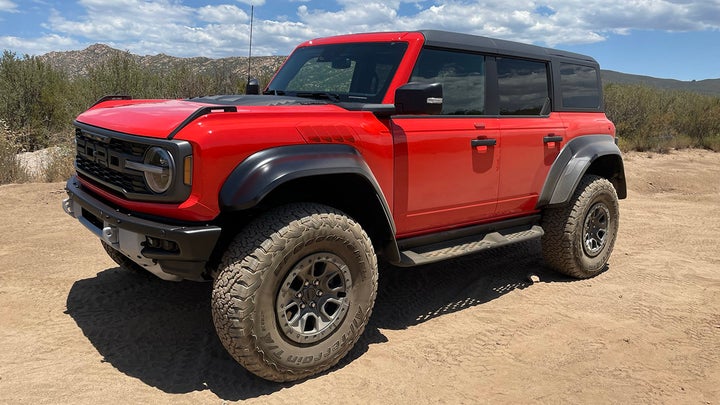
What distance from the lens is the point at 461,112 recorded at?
3988 millimetres

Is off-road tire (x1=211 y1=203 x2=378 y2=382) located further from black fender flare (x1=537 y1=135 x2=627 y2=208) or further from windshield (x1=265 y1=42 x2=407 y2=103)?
black fender flare (x1=537 y1=135 x2=627 y2=208)

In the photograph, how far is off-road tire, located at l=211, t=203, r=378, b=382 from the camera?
2797mm

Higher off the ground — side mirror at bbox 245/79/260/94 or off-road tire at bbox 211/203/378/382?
side mirror at bbox 245/79/260/94

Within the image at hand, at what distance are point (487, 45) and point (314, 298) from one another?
2404 mm

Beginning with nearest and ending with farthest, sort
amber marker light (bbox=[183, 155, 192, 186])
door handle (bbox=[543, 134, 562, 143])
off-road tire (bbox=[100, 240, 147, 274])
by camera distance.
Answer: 1. amber marker light (bbox=[183, 155, 192, 186])
2. off-road tire (bbox=[100, 240, 147, 274])
3. door handle (bbox=[543, 134, 562, 143])

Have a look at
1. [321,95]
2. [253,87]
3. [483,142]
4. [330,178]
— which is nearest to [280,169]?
[330,178]

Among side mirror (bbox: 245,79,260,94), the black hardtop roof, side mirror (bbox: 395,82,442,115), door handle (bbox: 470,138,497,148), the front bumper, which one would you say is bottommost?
the front bumper

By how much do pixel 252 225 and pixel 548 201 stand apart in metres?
2.81

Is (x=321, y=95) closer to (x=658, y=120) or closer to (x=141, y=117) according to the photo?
(x=141, y=117)

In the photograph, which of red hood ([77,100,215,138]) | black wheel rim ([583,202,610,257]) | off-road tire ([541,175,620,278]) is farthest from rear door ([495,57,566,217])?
red hood ([77,100,215,138])

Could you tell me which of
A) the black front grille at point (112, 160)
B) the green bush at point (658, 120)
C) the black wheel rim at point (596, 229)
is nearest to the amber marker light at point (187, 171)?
the black front grille at point (112, 160)

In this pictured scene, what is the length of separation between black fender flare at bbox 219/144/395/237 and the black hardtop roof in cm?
122

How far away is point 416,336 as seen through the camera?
371 cm

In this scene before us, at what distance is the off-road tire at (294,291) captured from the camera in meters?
2.80
